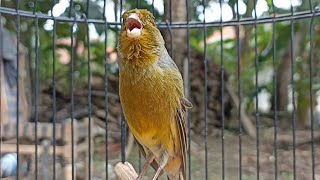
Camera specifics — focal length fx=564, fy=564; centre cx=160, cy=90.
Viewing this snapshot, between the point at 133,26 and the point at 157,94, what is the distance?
275 mm

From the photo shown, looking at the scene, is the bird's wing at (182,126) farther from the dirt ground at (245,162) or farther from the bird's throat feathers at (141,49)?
the dirt ground at (245,162)

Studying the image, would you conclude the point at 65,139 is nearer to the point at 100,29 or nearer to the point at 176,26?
the point at 100,29

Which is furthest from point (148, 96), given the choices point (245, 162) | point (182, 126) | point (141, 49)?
point (245, 162)

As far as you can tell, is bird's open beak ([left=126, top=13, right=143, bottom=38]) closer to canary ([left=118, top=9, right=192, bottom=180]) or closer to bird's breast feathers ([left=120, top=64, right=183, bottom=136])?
canary ([left=118, top=9, right=192, bottom=180])

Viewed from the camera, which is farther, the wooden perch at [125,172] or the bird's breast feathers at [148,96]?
the wooden perch at [125,172]

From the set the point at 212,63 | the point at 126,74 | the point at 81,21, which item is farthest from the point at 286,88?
the point at 126,74

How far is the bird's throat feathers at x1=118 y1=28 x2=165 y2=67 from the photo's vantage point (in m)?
1.94

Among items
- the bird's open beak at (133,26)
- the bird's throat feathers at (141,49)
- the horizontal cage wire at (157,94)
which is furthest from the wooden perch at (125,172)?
the bird's open beak at (133,26)

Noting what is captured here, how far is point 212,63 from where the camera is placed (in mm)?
6770

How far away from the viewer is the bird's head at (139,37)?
1879 mm

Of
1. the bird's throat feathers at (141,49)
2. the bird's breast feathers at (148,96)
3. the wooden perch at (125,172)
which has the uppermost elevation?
the bird's throat feathers at (141,49)

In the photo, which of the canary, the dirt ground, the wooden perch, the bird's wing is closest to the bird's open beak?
the canary

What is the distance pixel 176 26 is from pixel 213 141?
308 centimetres

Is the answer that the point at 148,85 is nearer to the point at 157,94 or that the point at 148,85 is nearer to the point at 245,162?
the point at 157,94
